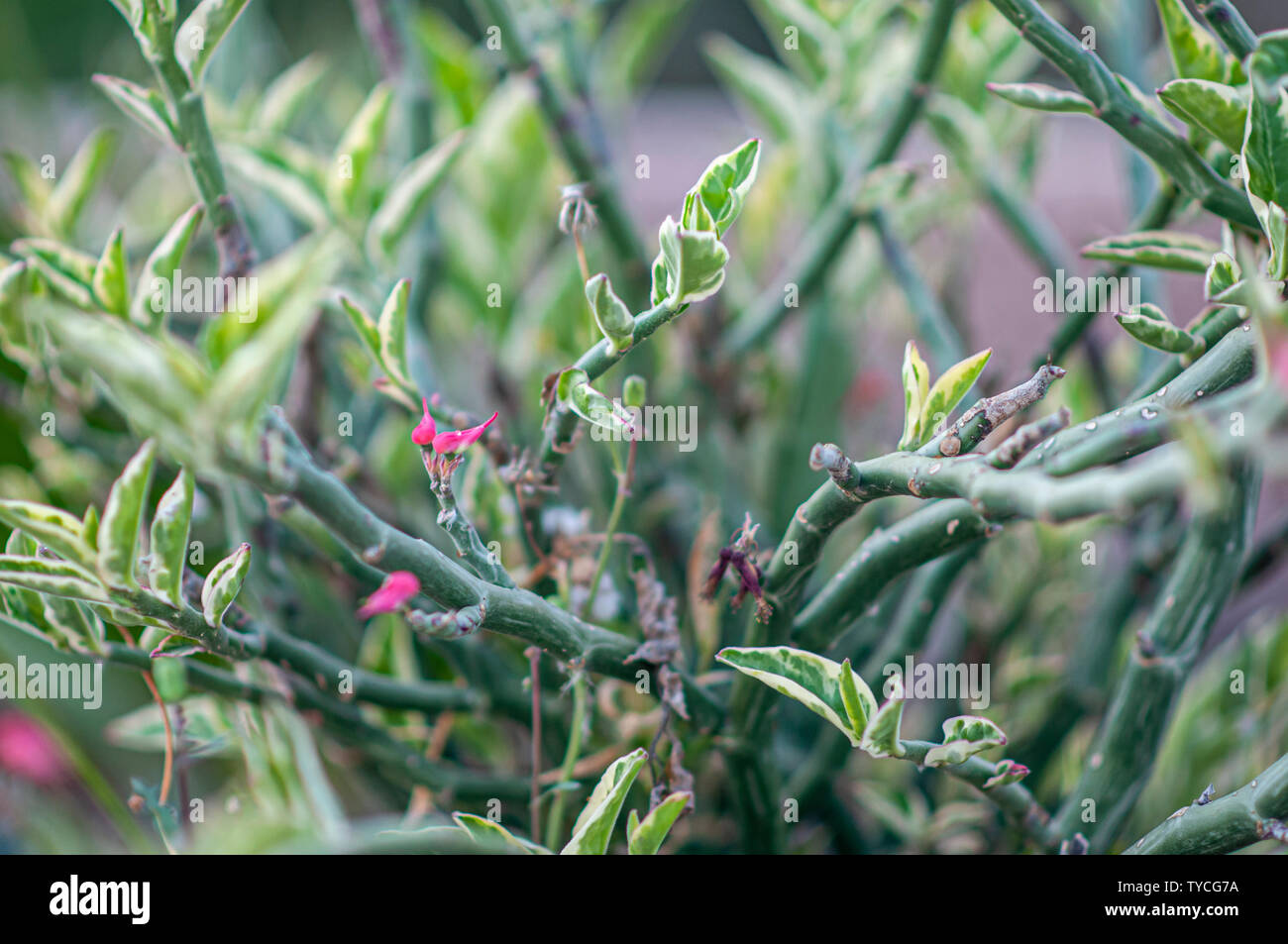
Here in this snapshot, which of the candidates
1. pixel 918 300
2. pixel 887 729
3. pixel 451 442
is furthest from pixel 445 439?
pixel 918 300

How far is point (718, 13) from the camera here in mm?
955

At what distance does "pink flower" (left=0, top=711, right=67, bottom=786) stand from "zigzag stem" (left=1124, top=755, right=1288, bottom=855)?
1.11 feet

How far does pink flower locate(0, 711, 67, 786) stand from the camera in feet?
1.01

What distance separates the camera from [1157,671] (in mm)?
232

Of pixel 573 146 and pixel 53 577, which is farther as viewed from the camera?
pixel 573 146

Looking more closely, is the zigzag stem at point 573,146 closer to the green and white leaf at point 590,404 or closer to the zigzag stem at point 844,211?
the zigzag stem at point 844,211

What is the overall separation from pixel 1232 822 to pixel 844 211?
22 centimetres

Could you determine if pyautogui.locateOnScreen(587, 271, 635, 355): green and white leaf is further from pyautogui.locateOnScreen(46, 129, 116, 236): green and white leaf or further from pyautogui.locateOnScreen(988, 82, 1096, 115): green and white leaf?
pyautogui.locateOnScreen(46, 129, 116, 236): green and white leaf

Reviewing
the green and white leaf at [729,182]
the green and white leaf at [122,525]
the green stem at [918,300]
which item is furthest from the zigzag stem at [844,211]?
the green and white leaf at [122,525]

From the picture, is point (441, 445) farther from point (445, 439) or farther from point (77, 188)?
point (77, 188)

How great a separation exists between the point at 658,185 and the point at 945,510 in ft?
1.86

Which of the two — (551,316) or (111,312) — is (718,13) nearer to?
(551,316)

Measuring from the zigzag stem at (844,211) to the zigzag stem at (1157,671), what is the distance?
0.15 metres

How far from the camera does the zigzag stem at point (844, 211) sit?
28 centimetres
